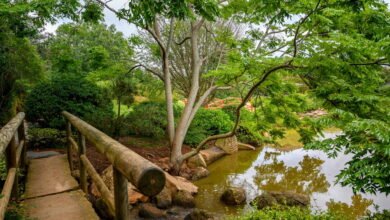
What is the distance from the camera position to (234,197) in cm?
570

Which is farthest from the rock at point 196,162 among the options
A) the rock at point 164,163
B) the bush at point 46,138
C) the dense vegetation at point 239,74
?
the bush at point 46,138

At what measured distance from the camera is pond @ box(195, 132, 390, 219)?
5832mm

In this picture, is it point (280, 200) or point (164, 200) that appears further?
point (280, 200)

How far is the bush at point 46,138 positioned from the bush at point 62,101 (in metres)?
0.32

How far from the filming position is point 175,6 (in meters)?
3.88

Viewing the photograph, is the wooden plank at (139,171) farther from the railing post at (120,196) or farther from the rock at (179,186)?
the rock at (179,186)

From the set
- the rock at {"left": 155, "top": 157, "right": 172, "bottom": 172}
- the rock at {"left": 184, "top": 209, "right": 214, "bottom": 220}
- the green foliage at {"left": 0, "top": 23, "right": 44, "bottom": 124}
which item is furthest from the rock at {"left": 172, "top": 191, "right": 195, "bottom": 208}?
the green foliage at {"left": 0, "top": 23, "right": 44, "bottom": 124}

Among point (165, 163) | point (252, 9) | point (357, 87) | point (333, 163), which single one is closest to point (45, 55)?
point (165, 163)

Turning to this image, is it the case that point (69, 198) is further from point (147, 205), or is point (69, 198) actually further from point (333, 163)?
point (333, 163)

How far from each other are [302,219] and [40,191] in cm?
295

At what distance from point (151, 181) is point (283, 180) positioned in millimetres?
6894

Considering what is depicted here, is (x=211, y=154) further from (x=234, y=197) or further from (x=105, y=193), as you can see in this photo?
(x=105, y=193)

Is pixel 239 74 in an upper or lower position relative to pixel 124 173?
upper

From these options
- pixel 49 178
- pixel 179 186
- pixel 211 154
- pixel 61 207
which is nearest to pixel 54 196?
pixel 61 207
